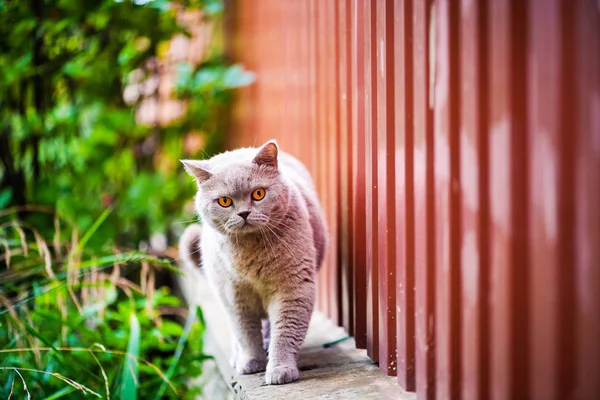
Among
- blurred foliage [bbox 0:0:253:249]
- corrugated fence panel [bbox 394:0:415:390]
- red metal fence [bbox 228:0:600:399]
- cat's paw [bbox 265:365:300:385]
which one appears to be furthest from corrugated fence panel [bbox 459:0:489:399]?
blurred foliage [bbox 0:0:253:249]

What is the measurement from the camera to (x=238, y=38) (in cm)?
569

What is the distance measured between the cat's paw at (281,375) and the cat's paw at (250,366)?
21cm

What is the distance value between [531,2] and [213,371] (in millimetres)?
2427

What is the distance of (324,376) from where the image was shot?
6.98ft

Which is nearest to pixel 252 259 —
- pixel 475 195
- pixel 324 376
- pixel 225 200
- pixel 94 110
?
pixel 225 200

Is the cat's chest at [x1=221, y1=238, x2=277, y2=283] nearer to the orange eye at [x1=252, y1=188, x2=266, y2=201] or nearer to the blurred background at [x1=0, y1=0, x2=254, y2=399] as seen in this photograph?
the orange eye at [x1=252, y1=188, x2=266, y2=201]

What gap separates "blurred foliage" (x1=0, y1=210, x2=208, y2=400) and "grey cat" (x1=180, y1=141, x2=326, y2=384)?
43 cm

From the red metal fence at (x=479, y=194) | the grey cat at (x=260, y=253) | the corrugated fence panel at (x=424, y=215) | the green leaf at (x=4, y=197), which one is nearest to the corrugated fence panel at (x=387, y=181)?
the red metal fence at (x=479, y=194)

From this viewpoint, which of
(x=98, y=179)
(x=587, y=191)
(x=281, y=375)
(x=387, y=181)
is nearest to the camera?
(x=587, y=191)

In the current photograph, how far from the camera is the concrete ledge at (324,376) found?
192 centimetres

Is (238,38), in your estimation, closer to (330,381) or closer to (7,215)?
(7,215)

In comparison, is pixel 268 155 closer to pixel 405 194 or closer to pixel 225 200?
pixel 225 200

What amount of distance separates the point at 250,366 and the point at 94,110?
3013mm

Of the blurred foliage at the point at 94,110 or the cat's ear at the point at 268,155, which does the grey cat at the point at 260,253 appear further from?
the blurred foliage at the point at 94,110
